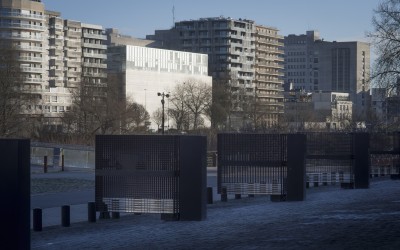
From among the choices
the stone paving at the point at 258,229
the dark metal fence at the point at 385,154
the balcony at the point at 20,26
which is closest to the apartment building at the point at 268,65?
the balcony at the point at 20,26

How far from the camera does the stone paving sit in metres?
13.9

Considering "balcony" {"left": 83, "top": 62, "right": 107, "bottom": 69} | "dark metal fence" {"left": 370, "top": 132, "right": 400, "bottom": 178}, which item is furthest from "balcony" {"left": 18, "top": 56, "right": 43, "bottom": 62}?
"dark metal fence" {"left": 370, "top": 132, "right": 400, "bottom": 178}

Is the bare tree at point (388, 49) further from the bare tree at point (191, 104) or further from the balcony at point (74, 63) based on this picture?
the balcony at point (74, 63)

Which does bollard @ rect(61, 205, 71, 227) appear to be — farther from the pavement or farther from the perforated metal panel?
the perforated metal panel

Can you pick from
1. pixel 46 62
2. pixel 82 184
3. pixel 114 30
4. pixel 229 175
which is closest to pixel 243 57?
pixel 114 30

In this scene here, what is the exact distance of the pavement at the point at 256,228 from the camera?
1395cm

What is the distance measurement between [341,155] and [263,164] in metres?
5.65

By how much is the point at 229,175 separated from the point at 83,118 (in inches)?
2565

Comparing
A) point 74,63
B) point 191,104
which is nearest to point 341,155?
point 191,104

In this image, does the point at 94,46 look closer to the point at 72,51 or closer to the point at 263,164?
the point at 72,51

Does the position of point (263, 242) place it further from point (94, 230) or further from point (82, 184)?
point (82, 184)

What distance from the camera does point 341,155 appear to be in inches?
1118

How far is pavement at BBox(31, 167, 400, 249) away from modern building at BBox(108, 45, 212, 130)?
99.1 meters

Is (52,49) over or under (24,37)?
under
